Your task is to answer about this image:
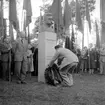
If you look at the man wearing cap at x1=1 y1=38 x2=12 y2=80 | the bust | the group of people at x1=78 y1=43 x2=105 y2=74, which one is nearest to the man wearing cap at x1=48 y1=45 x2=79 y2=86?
the bust

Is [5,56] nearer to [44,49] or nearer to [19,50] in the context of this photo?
[19,50]

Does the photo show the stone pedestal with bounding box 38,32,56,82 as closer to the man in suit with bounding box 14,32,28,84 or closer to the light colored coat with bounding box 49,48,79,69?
the man in suit with bounding box 14,32,28,84

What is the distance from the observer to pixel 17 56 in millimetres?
7047

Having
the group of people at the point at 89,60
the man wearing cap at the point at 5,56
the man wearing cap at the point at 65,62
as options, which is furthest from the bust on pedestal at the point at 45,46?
the group of people at the point at 89,60

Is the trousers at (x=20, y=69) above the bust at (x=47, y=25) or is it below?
below

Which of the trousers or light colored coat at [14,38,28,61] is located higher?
light colored coat at [14,38,28,61]

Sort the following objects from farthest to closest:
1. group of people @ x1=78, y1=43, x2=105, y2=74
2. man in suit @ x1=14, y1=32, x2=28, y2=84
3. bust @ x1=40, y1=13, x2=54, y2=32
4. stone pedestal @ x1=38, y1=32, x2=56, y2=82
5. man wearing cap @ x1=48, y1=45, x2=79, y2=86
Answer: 1. group of people @ x1=78, y1=43, x2=105, y2=74
2. bust @ x1=40, y1=13, x2=54, y2=32
3. stone pedestal @ x1=38, y1=32, x2=56, y2=82
4. man in suit @ x1=14, y1=32, x2=28, y2=84
5. man wearing cap @ x1=48, y1=45, x2=79, y2=86

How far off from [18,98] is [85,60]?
9532 millimetres

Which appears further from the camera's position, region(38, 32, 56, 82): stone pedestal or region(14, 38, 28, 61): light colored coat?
region(38, 32, 56, 82): stone pedestal

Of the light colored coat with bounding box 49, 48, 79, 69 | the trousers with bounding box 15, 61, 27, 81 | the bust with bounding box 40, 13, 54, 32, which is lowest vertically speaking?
the trousers with bounding box 15, 61, 27, 81

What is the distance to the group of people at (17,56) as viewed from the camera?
23.1 feet

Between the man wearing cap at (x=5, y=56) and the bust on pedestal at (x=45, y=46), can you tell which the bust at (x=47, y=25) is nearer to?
the bust on pedestal at (x=45, y=46)

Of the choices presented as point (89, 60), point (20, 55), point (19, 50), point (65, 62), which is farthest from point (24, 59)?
point (89, 60)

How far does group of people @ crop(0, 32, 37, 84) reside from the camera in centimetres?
705
